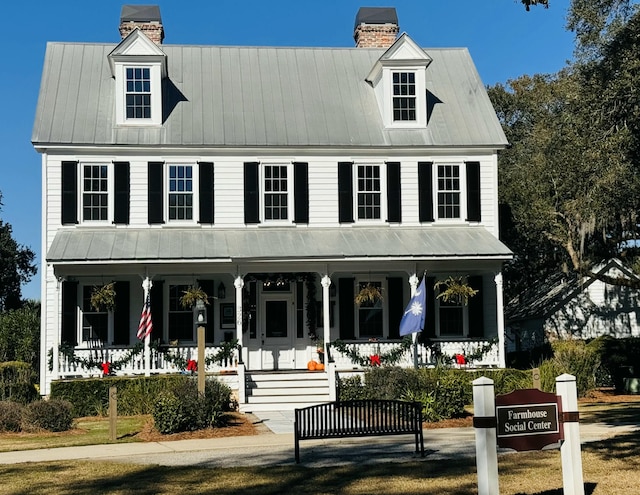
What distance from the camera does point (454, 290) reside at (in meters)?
23.1

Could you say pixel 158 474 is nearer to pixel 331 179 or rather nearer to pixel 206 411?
pixel 206 411

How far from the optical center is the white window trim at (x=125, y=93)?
24.4 m

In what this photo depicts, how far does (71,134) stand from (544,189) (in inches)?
541

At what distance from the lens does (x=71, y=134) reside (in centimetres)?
2383

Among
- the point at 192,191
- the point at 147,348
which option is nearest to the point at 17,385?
the point at 147,348

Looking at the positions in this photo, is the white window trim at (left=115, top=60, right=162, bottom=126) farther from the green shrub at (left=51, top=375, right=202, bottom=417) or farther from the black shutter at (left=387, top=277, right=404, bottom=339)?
the black shutter at (left=387, top=277, right=404, bottom=339)

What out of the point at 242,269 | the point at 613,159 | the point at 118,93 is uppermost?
the point at 118,93

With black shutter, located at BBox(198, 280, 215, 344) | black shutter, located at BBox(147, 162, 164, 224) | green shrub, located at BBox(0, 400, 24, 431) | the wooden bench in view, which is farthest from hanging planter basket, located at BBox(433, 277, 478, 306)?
green shrub, located at BBox(0, 400, 24, 431)

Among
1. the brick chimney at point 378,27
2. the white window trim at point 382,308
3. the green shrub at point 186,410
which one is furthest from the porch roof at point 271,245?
the brick chimney at point 378,27

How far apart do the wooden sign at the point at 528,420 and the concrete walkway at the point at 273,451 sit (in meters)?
3.54

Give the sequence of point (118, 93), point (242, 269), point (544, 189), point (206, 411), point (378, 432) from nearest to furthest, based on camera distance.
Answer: point (378, 432), point (206, 411), point (242, 269), point (118, 93), point (544, 189)

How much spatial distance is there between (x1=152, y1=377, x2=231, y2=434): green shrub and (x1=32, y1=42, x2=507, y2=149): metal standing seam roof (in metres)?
8.52

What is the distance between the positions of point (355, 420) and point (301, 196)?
11247 mm

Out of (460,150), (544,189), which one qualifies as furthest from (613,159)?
(544,189)
